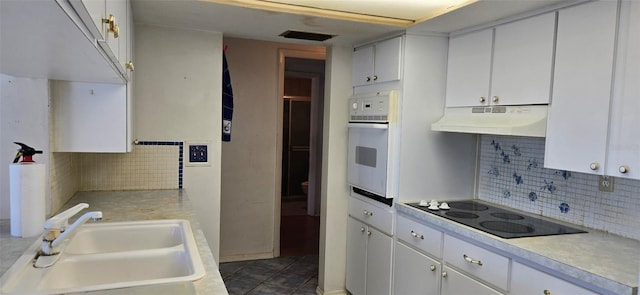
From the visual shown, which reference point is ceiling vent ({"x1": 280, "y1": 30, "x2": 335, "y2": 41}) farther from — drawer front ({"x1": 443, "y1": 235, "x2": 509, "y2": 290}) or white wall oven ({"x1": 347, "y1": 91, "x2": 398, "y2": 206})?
drawer front ({"x1": 443, "y1": 235, "x2": 509, "y2": 290})

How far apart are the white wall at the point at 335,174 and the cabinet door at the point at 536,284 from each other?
155 cm

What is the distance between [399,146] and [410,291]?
0.88m

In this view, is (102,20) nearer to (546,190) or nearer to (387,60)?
(387,60)

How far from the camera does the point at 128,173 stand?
2.70 m

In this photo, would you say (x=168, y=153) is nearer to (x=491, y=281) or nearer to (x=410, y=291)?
A: (x=410, y=291)

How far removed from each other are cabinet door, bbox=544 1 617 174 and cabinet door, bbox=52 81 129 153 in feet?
6.77

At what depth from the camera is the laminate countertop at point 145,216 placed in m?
1.17

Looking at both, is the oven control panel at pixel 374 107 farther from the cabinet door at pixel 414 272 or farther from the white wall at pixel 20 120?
the white wall at pixel 20 120

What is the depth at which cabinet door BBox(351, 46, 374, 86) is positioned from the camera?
2.94 meters

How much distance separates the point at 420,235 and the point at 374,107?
2.90ft

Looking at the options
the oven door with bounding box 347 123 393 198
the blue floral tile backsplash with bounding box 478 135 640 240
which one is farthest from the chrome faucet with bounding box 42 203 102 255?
the blue floral tile backsplash with bounding box 478 135 640 240

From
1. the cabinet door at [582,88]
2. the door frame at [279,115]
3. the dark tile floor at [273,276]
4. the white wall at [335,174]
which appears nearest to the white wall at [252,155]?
the door frame at [279,115]

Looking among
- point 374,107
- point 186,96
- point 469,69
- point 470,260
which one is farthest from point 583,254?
point 186,96

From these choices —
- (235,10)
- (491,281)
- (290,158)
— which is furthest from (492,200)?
(290,158)
